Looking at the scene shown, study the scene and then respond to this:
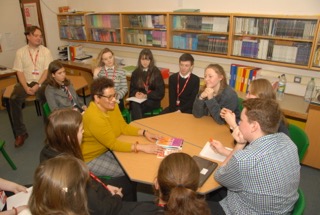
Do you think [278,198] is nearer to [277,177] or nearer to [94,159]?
[277,177]

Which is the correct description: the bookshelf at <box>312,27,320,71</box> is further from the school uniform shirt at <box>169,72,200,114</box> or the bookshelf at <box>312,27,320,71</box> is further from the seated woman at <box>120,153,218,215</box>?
the seated woman at <box>120,153,218,215</box>

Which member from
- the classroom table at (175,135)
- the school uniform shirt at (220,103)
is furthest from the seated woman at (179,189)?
the school uniform shirt at (220,103)

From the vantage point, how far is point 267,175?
4.52 feet

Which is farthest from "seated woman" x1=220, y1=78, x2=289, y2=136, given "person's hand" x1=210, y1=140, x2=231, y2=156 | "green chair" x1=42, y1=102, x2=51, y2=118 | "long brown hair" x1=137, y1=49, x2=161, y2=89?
"green chair" x1=42, y1=102, x2=51, y2=118

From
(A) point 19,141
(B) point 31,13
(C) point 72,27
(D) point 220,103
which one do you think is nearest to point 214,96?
(D) point 220,103

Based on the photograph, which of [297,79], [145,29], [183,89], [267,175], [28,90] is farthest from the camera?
[145,29]

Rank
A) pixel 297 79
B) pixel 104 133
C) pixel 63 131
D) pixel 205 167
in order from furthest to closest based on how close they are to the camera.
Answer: pixel 297 79 < pixel 104 133 < pixel 205 167 < pixel 63 131

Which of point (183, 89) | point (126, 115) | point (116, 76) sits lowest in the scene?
point (126, 115)

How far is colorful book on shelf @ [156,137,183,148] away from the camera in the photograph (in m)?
2.16

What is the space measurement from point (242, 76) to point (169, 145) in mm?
1922

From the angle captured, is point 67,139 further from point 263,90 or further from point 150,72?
point 150,72

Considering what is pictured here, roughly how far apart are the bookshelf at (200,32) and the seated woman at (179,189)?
266cm

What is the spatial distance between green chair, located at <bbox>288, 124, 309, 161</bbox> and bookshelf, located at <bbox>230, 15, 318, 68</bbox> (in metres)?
1.27

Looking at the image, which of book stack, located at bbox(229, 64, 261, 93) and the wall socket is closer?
the wall socket
